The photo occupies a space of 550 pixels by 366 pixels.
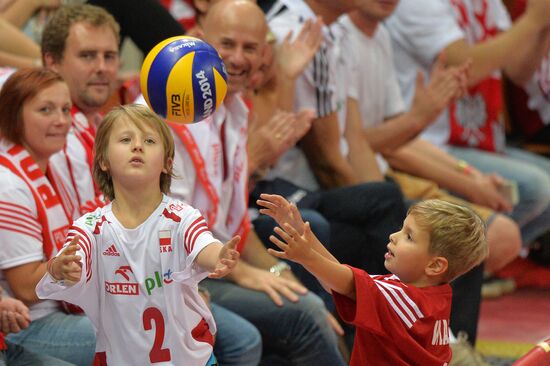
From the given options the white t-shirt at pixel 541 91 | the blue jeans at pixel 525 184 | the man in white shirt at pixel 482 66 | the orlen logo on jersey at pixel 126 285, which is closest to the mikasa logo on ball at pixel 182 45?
the orlen logo on jersey at pixel 126 285

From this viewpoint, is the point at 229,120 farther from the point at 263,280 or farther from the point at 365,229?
the point at 365,229

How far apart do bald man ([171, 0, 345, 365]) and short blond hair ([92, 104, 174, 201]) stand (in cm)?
60

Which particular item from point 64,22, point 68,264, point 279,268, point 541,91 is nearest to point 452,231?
point 68,264

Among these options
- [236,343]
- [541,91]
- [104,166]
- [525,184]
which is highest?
[104,166]

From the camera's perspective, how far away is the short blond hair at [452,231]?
2.74 m

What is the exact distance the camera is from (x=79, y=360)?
305 cm

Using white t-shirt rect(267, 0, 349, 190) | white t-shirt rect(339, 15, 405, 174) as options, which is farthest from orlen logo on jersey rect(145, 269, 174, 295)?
white t-shirt rect(339, 15, 405, 174)

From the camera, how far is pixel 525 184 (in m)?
5.58

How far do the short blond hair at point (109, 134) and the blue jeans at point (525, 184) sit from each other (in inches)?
124

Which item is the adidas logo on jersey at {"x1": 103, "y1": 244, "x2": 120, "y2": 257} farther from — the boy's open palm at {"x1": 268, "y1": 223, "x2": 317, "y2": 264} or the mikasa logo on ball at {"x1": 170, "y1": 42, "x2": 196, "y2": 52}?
the mikasa logo on ball at {"x1": 170, "y1": 42, "x2": 196, "y2": 52}

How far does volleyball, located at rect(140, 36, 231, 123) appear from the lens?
2.94 meters

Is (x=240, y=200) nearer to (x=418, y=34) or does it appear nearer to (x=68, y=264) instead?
(x=68, y=264)

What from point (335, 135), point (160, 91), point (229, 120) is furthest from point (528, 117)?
point (160, 91)

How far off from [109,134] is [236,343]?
0.89 m
